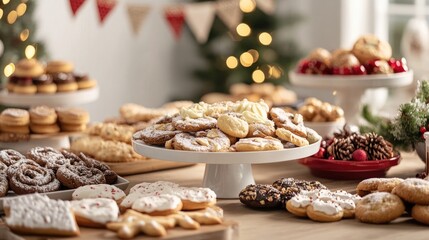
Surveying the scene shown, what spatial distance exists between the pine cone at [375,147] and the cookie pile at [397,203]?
0.50m

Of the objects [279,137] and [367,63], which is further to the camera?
[367,63]

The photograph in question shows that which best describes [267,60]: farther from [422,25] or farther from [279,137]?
[279,137]

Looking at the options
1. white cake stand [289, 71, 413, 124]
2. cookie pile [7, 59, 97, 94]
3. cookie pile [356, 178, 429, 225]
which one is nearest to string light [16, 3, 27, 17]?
cookie pile [7, 59, 97, 94]

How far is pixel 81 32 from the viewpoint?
5.78 metres

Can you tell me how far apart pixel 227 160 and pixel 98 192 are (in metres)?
0.36

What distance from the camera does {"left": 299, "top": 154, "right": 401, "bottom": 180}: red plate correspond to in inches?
98.7

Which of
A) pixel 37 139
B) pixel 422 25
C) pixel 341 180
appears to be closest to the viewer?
pixel 341 180

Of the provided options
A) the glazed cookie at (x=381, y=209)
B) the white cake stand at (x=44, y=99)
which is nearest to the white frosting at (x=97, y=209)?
the glazed cookie at (x=381, y=209)

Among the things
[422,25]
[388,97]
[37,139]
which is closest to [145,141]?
[37,139]

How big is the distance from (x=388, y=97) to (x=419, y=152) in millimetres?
3034

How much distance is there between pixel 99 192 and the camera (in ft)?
6.81

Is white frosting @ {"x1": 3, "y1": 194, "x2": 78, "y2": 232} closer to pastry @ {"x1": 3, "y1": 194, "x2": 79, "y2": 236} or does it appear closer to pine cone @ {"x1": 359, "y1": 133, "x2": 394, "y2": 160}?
pastry @ {"x1": 3, "y1": 194, "x2": 79, "y2": 236}

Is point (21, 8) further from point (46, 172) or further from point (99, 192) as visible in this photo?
point (99, 192)

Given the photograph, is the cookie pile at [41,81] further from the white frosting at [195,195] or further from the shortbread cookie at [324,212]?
the shortbread cookie at [324,212]
